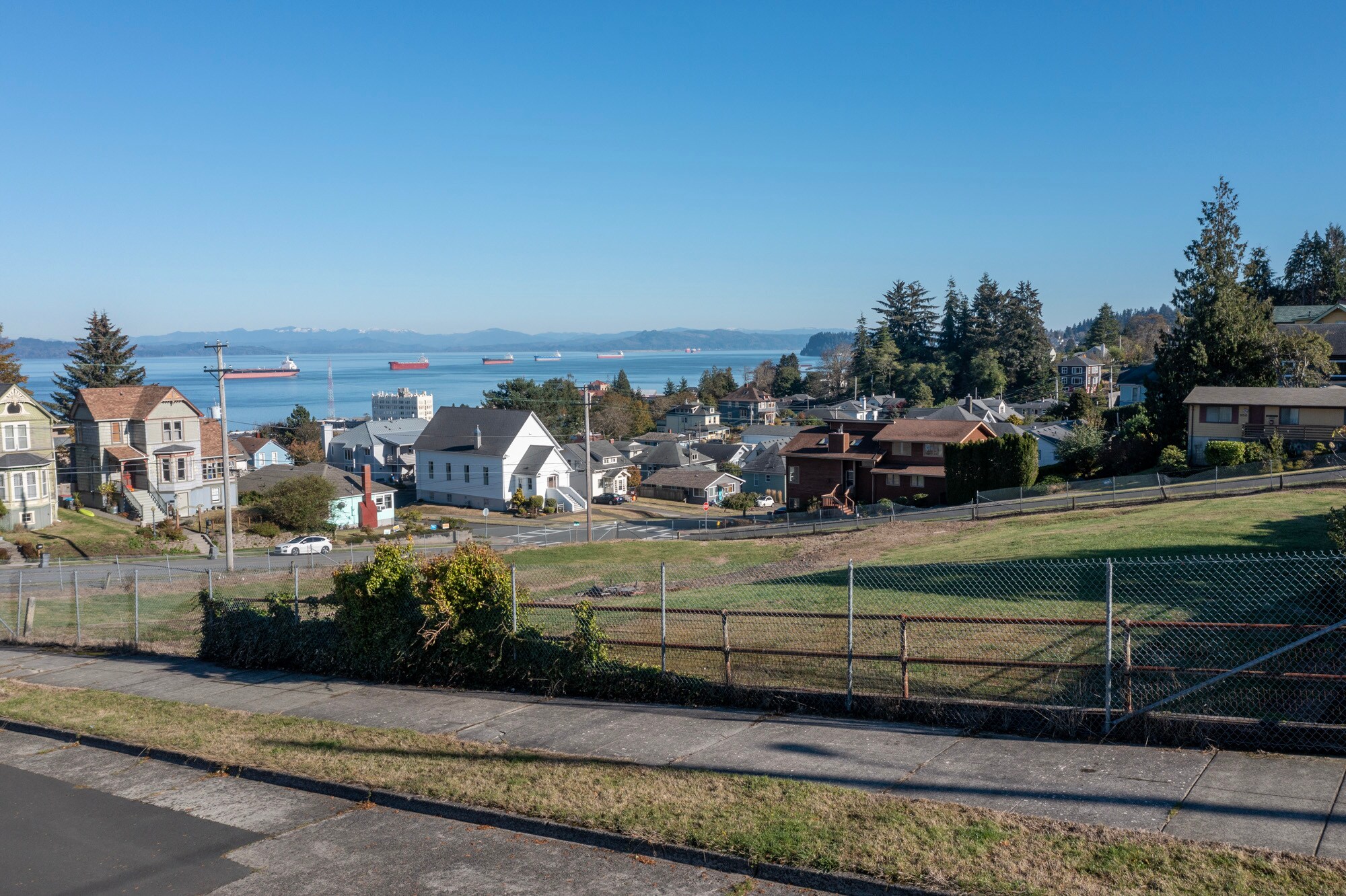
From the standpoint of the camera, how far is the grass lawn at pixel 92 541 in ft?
147

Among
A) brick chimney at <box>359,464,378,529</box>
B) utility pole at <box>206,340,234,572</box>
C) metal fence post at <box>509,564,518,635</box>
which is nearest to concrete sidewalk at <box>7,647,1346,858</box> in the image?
metal fence post at <box>509,564,518,635</box>

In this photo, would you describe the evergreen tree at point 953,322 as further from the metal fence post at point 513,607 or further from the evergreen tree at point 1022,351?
the metal fence post at point 513,607

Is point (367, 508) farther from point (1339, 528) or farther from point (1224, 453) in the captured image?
point (1339, 528)

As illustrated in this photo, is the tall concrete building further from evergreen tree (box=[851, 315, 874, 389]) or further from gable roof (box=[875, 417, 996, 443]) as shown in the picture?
gable roof (box=[875, 417, 996, 443])

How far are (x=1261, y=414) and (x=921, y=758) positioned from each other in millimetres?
45898

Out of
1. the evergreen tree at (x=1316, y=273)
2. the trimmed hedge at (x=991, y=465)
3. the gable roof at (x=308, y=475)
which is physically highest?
the evergreen tree at (x=1316, y=273)

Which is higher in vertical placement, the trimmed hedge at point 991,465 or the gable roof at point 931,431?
the gable roof at point 931,431

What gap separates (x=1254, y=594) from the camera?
15250 mm

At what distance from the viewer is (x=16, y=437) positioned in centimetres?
5022

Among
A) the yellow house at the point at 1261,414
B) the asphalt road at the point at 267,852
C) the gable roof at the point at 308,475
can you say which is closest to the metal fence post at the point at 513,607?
the asphalt road at the point at 267,852

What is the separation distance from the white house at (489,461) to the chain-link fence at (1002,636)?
152ft

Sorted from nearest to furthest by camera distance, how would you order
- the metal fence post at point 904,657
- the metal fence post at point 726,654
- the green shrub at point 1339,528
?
the metal fence post at point 904,657 < the metal fence post at point 726,654 < the green shrub at point 1339,528

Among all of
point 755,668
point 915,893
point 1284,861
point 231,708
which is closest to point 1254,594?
point 755,668

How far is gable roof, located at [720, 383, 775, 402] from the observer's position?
15043 centimetres
